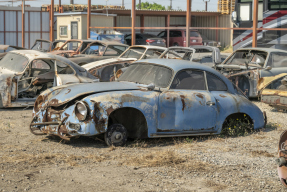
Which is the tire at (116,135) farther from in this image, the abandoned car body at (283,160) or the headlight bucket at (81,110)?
the abandoned car body at (283,160)

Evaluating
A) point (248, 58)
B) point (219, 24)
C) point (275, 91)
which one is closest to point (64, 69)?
point (275, 91)

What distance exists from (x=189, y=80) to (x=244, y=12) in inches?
441

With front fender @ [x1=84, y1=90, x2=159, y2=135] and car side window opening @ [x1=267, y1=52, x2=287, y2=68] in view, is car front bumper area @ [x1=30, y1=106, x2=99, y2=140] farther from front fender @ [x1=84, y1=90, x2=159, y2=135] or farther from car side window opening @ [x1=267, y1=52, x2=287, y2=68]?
car side window opening @ [x1=267, y1=52, x2=287, y2=68]

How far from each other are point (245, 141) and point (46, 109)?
3.38 meters

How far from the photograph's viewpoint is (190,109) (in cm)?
726

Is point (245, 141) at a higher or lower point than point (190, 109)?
lower

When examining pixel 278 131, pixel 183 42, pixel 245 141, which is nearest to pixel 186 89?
pixel 245 141

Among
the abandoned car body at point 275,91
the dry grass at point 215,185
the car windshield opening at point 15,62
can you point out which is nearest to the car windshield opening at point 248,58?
the abandoned car body at point 275,91

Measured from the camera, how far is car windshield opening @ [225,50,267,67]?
12.5m

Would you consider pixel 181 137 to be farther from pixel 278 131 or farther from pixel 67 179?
pixel 67 179

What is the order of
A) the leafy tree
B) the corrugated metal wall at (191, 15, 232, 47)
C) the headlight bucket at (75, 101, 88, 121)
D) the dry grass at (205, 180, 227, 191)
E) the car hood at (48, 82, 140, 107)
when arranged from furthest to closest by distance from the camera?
the leafy tree → the corrugated metal wall at (191, 15, 232, 47) → the car hood at (48, 82, 140, 107) → the headlight bucket at (75, 101, 88, 121) → the dry grass at (205, 180, 227, 191)

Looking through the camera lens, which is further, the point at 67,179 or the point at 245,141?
the point at 245,141

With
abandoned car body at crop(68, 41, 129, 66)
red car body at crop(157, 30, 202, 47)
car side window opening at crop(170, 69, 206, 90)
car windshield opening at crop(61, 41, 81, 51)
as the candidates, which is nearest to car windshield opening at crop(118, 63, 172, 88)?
car side window opening at crop(170, 69, 206, 90)

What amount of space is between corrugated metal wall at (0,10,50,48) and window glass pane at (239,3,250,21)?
1877 cm
